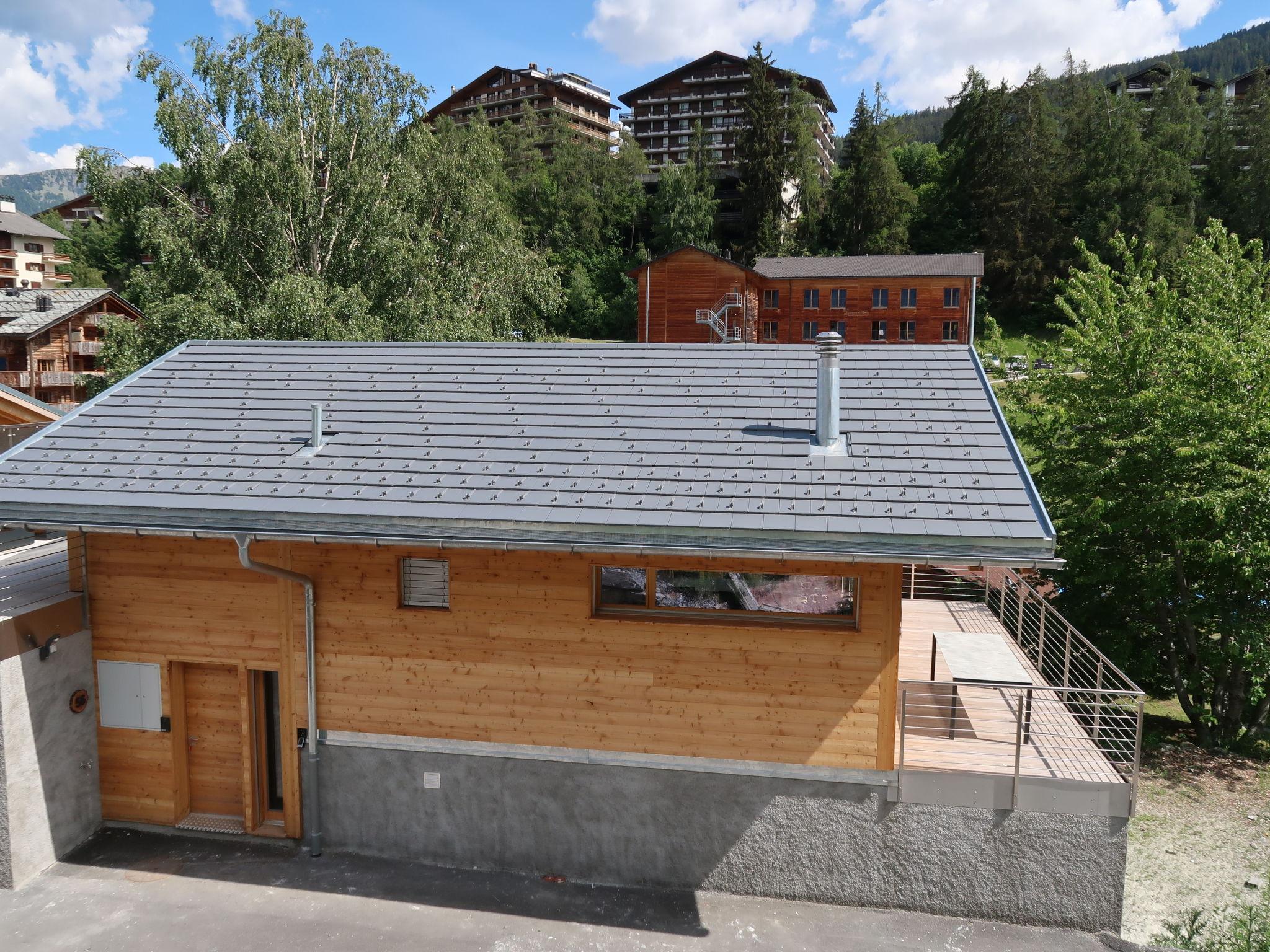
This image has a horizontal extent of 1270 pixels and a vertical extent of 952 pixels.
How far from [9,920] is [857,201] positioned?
6698 centimetres

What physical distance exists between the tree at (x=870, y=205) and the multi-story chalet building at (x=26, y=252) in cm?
6997

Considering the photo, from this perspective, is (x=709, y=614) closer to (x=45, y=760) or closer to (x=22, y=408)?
(x=45, y=760)

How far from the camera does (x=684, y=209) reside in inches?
2559

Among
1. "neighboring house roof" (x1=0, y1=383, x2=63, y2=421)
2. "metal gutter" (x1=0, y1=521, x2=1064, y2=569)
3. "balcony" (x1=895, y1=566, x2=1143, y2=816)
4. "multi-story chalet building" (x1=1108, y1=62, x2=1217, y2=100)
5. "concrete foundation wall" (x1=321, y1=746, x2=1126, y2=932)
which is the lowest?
"concrete foundation wall" (x1=321, y1=746, x2=1126, y2=932)

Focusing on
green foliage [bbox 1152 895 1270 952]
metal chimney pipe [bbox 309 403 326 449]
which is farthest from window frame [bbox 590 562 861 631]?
green foliage [bbox 1152 895 1270 952]

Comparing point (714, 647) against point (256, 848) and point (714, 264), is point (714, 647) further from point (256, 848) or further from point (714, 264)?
point (714, 264)

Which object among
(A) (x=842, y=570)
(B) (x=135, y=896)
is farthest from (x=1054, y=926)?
(B) (x=135, y=896)

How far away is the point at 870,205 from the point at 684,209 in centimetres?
1410

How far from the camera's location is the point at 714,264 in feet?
163

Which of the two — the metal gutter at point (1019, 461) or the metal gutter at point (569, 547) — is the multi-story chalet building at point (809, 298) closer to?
the metal gutter at point (1019, 461)

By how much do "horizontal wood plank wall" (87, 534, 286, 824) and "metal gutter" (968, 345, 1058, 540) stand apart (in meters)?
7.47

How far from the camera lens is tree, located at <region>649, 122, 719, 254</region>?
6500 cm

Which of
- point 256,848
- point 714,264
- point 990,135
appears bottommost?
point 256,848

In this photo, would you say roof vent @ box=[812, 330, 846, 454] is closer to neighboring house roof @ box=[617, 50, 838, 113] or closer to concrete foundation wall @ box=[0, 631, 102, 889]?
concrete foundation wall @ box=[0, 631, 102, 889]
